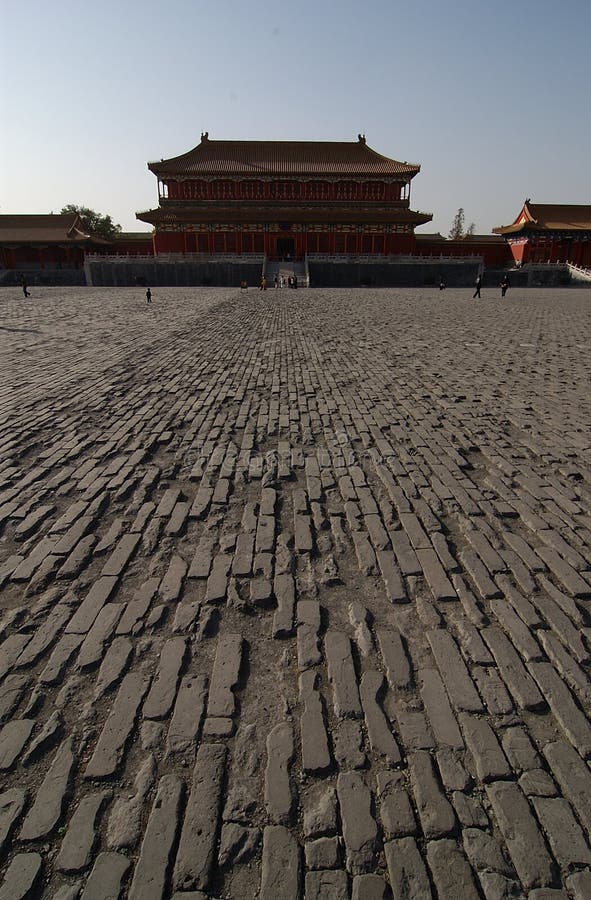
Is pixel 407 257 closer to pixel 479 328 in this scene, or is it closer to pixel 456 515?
pixel 479 328

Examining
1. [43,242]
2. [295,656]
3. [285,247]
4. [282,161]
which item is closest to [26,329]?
[295,656]

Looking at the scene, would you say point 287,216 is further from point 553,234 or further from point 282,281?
point 553,234

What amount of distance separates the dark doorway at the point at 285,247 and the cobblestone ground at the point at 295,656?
1429 inches

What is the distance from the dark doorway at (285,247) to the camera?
128ft

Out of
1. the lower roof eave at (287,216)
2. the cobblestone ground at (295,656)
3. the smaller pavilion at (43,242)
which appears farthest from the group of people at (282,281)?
the cobblestone ground at (295,656)

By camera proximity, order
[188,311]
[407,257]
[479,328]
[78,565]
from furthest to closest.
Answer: [407,257] < [188,311] < [479,328] < [78,565]

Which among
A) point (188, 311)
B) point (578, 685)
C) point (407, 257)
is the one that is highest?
point (407, 257)

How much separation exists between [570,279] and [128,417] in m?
40.5

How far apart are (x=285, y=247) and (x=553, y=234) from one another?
21.2 metres

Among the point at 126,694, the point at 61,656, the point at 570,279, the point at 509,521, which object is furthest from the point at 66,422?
the point at 570,279

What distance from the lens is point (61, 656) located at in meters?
2.56

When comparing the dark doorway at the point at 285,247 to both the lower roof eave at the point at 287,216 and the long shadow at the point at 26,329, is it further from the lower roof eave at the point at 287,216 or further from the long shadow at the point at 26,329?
the long shadow at the point at 26,329

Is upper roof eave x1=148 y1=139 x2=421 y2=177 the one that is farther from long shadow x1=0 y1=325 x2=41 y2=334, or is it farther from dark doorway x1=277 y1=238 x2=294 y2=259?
long shadow x1=0 y1=325 x2=41 y2=334

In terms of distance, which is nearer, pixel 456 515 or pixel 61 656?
pixel 61 656
